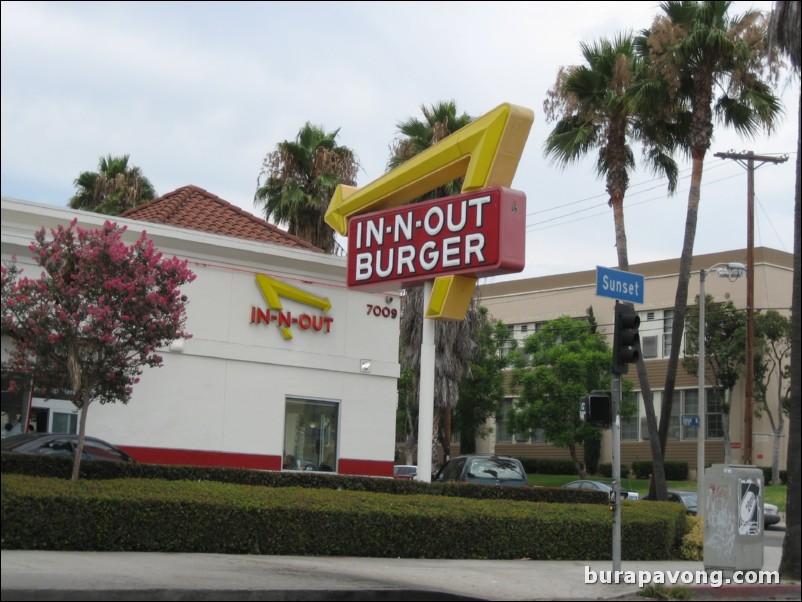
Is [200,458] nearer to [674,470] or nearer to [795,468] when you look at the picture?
[795,468]

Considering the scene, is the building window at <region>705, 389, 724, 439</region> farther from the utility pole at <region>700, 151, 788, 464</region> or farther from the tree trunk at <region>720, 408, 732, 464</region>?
the utility pole at <region>700, 151, 788, 464</region>

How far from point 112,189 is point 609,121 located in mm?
18331

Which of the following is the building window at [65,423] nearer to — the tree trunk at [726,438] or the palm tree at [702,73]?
the palm tree at [702,73]

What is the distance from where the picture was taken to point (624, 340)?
569 inches

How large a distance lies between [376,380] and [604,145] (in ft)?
31.9

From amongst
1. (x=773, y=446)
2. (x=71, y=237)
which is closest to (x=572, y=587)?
(x=71, y=237)

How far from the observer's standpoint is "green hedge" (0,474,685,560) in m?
13.4

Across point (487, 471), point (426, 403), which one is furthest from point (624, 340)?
point (487, 471)

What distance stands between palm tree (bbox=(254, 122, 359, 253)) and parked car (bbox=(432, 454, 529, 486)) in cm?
1268

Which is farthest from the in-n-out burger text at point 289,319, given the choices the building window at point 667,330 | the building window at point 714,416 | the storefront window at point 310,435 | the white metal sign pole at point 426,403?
the building window at point 667,330

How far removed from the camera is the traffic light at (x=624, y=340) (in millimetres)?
14375

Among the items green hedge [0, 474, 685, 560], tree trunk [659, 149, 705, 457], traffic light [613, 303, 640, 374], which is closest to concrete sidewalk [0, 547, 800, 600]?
green hedge [0, 474, 685, 560]

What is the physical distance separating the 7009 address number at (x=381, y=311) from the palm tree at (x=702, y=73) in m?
7.44

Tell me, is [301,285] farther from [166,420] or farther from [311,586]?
[311,586]
